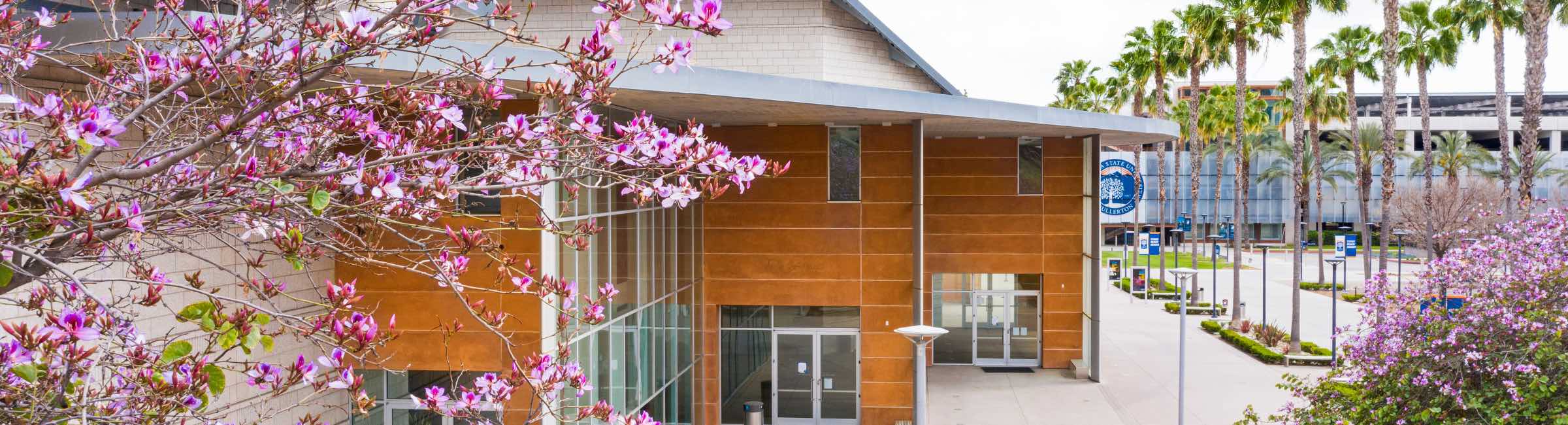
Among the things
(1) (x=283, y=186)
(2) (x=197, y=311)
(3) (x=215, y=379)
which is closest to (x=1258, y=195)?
(1) (x=283, y=186)

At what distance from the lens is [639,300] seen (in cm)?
1526

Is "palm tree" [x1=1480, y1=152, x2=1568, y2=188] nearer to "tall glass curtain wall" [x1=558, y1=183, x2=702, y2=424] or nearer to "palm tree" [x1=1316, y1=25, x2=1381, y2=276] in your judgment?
"palm tree" [x1=1316, y1=25, x2=1381, y2=276]

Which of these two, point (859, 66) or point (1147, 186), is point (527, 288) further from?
point (1147, 186)

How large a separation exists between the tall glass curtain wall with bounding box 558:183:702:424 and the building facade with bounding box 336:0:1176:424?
0.15 feet

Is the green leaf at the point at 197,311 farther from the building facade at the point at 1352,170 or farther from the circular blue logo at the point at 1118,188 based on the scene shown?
the building facade at the point at 1352,170

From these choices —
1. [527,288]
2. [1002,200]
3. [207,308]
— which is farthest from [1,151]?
[1002,200]

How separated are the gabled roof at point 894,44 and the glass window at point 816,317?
5130 mm

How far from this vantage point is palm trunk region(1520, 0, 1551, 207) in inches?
1078

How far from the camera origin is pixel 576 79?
4.41 m

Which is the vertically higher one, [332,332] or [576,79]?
[576,79]

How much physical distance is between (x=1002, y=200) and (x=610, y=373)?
42.9ft

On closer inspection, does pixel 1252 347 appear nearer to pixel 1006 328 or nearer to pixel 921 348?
pixel 1006 328

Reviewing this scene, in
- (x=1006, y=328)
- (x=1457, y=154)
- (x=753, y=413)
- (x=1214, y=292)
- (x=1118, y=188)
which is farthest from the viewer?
(x=1457, y=154)

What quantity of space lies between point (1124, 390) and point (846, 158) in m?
9.01
